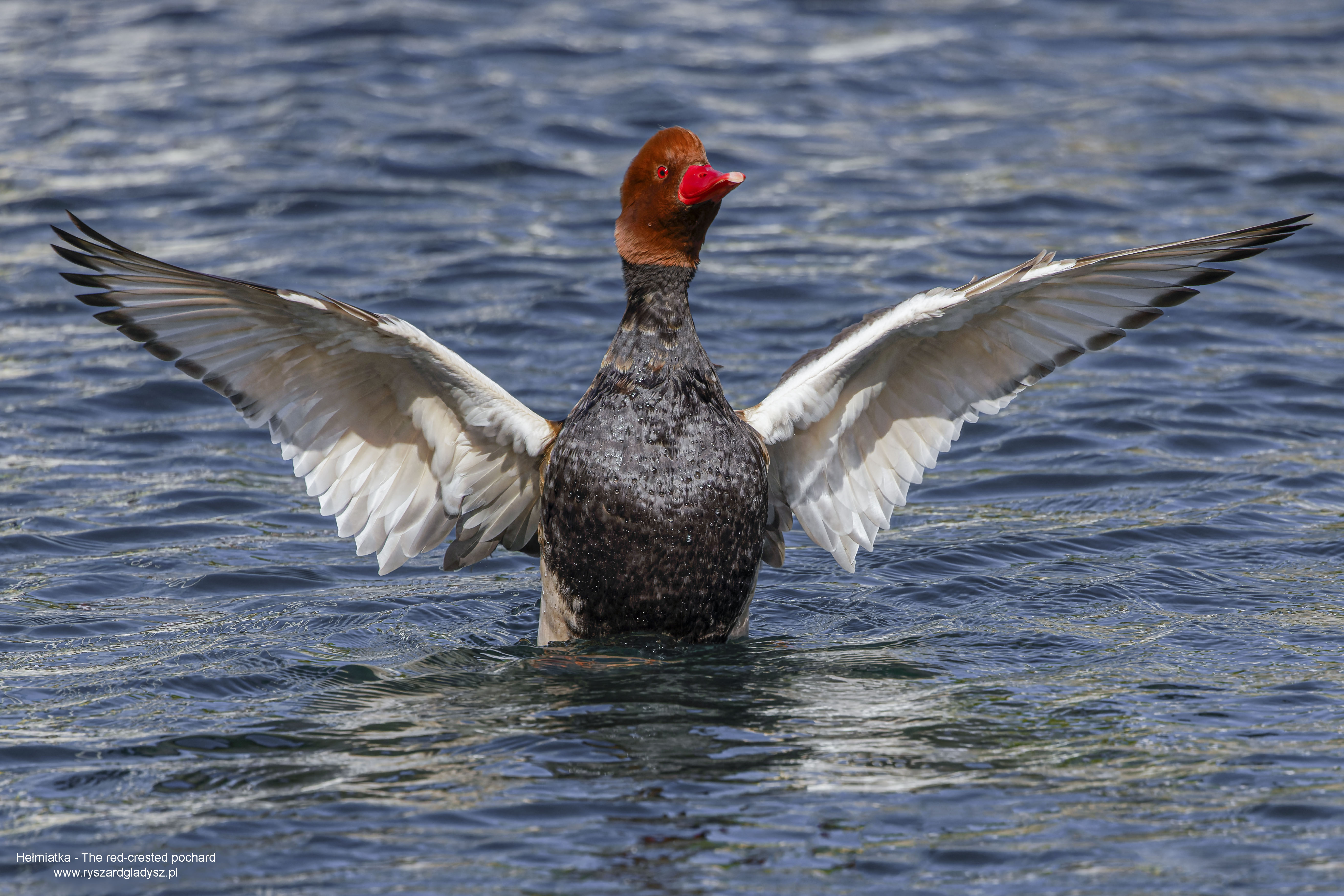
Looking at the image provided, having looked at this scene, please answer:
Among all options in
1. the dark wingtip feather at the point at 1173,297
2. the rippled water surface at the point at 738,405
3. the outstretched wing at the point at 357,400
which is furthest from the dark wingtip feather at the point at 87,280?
the dark wingtip feather at the point at 1173,297

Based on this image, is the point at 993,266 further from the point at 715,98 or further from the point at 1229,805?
the point at 1229,805

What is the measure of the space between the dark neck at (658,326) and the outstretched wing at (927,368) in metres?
0.49

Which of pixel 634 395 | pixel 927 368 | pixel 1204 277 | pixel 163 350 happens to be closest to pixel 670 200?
pixel 634 395

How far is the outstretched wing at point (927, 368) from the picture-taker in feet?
22.3

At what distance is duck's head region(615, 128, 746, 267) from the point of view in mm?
6781

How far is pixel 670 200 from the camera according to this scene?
6.86 m

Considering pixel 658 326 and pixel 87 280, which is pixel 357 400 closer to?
pixel 87 280

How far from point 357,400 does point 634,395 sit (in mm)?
1283

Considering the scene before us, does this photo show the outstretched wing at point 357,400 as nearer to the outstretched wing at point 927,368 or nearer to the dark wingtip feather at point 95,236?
the dark wingtip feather at point 95,236

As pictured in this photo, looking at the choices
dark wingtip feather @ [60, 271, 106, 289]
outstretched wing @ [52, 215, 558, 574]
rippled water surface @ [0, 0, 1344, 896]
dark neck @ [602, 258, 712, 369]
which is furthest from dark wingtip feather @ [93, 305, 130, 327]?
dark neck @ [602, 258, 712, 369]

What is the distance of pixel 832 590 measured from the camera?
27.5 feet

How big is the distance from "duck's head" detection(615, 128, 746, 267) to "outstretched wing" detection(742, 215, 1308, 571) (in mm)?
786

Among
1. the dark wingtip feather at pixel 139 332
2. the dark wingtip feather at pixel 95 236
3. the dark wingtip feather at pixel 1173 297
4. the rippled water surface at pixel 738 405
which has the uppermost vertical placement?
the dark wingtip feather at pixel 95 236

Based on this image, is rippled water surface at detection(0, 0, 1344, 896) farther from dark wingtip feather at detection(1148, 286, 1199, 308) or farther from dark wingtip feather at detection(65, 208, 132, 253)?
dark wingtip feather at detection(65, 208, 132, 253)
